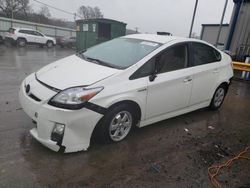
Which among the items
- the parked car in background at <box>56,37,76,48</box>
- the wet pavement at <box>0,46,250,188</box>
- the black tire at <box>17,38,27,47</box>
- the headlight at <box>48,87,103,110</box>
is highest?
the headlight at <box>48,87,103,110</box>

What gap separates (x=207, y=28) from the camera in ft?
58.2

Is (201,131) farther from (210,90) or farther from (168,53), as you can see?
(168,53)

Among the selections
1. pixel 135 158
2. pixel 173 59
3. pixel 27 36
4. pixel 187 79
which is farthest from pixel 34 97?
pixel 27 36

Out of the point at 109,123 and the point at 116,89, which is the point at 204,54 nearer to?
the point at 116,89

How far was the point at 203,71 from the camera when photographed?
438 centimetres

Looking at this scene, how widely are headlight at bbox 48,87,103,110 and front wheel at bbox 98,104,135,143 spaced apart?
16.4 inches

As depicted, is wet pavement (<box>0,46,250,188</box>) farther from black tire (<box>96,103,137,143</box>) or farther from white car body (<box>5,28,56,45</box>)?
white car body (<box>5,28,56,45</box>)

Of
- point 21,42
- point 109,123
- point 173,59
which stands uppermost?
point 173,59

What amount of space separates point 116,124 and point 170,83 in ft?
3.86

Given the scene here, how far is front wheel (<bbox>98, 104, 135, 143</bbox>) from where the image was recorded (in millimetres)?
3096

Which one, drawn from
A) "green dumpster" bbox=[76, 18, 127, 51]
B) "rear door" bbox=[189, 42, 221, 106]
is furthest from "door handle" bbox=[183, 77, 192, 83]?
"green dumpster" bbox=[76, 18, 127, 51]

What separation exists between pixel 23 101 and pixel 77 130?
38.2 inches

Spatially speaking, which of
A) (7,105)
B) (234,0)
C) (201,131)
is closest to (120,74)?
(201,131)

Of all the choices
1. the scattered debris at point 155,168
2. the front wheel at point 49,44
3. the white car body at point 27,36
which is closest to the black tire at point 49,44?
the front wheel at point 49,44
